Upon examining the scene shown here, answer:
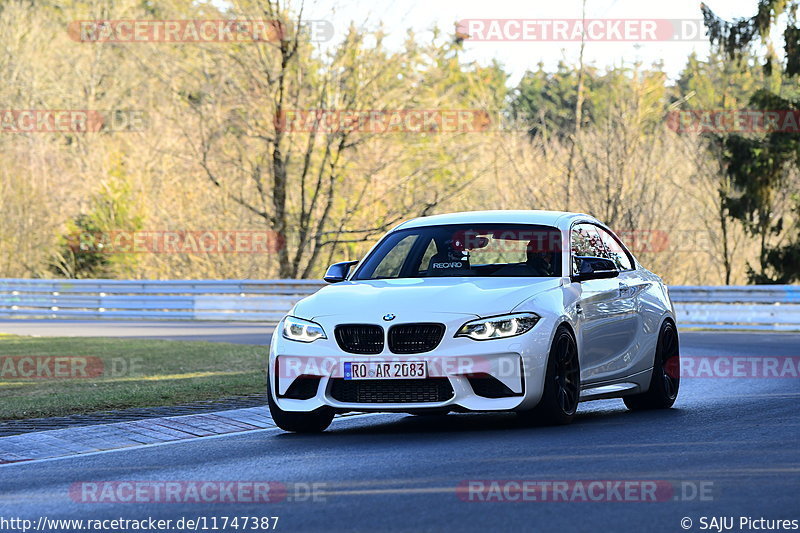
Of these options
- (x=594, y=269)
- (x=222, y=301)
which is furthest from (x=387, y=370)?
(x=222, y=301)

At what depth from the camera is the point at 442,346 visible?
9.52 metres

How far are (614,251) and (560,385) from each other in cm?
248

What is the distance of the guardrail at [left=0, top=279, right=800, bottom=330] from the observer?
85.3 ft

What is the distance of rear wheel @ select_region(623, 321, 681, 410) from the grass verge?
12.9 feet

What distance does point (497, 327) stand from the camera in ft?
31.6

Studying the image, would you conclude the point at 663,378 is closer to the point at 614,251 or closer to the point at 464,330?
the point at 614,251

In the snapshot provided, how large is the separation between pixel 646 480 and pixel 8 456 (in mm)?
4428
